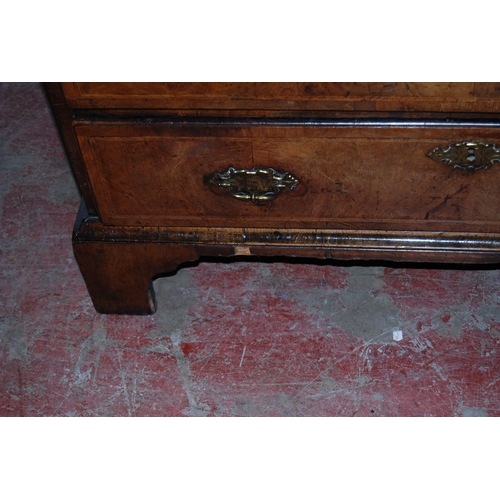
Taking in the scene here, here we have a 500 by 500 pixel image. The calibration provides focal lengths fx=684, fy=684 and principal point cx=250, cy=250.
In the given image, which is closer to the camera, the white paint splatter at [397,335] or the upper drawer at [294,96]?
the upper drawer at [294,96]

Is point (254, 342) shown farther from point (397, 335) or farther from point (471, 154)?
point (471, 154)

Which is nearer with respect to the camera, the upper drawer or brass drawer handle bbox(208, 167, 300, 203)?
the upper drawer

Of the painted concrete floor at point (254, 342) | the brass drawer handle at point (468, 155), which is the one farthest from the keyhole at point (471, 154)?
the painted concrete floor at point (254, 342)

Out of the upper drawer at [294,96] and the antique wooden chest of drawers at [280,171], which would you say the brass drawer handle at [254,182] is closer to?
the antique wooden chest of drawers at [280,171]

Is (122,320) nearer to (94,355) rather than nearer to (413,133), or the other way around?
(94,355)

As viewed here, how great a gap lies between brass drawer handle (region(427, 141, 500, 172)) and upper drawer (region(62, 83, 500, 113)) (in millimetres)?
77

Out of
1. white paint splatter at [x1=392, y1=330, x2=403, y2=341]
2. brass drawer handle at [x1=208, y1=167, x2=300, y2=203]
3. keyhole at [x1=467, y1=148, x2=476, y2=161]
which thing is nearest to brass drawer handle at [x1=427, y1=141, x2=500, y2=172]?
keyhole at [x1=467, y1=148, x2=476, y2=161]

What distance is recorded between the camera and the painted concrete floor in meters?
1.51

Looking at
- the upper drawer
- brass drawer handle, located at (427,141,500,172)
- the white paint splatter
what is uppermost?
the upper drawer

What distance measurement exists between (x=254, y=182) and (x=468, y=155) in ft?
1.31

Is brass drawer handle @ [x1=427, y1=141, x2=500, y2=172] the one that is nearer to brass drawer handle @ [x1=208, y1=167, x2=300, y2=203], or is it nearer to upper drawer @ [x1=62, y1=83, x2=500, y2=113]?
upper drawer @ [x1=62, y1=83, x2=500, y2=113]

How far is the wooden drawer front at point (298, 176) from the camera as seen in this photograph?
4.05ft

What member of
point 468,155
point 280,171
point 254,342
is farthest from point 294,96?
point 254,342

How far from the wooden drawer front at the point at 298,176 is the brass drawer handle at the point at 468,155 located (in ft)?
0.04
